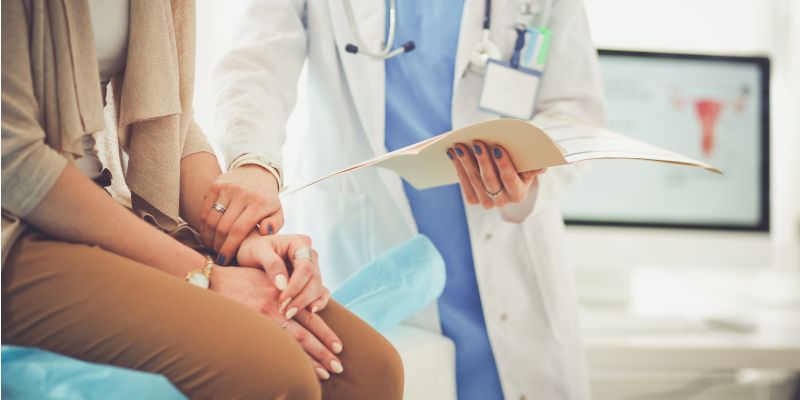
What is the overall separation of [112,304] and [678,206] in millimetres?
1710

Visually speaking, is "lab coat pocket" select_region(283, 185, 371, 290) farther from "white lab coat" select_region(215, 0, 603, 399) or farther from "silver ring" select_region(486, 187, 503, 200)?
"silver ring" select_region(486, 187, 503, 200)

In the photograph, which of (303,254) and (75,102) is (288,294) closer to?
(303,254)

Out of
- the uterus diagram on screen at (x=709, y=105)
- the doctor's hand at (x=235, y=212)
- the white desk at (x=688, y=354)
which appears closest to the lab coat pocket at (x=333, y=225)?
the doctor's hand at (x=235, y=212)

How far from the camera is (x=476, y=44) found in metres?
1.00

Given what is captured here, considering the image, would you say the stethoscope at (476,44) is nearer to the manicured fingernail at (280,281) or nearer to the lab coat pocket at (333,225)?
the lab coat pocket at (333,225)

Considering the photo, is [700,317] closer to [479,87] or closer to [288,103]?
[479,87]

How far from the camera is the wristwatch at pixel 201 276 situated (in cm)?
56

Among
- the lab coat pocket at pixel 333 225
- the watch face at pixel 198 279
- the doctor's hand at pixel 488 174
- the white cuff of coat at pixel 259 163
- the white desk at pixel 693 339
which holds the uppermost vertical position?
the white cuff of coat at pixel 259 163

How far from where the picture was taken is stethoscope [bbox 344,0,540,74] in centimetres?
94

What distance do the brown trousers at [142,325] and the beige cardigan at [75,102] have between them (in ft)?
0.12

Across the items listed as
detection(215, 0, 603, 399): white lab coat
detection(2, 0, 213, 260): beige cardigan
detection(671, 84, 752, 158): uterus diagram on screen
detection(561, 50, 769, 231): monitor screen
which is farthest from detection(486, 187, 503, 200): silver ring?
detection(671, 84, 752, 158): uterus diagram on screen

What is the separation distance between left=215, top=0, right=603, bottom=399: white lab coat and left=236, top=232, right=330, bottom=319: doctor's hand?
308 millimetres

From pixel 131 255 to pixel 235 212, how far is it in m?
0.12

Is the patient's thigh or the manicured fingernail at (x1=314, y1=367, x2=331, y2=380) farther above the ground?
the patient's thigh
